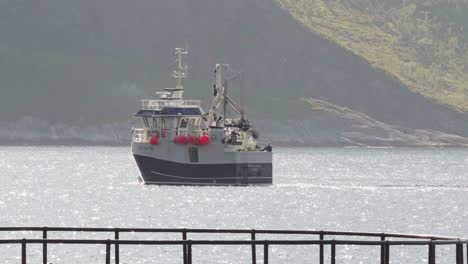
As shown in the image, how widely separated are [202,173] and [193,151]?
3308mm

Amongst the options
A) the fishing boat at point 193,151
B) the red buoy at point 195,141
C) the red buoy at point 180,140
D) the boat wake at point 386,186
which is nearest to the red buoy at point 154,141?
the fishing boat at point 193,151

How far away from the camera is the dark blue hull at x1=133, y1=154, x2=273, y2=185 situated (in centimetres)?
16938

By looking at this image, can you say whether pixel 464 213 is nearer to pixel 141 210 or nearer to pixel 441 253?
pixel 141 210

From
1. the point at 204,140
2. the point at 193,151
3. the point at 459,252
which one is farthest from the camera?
the point at 193,151

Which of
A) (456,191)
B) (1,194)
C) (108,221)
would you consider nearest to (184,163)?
(1,194)

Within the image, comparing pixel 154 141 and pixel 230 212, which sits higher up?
pixel 154 141

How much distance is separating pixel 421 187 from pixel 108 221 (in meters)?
77.0

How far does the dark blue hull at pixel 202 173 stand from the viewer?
169375 mm

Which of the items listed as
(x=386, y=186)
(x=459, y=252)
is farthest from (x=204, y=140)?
(x=459, y=252)

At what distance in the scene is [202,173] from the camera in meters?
171

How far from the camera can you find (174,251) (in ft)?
314

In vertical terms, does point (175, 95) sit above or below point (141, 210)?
above

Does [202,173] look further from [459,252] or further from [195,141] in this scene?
[459,252]

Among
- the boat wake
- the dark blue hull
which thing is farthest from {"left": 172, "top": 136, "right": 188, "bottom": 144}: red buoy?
the boat wake
